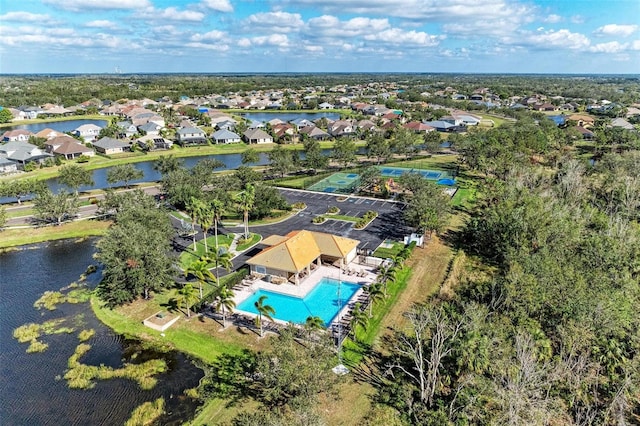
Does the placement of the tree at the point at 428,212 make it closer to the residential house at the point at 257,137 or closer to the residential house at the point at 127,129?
the residential house at the point at 257,137

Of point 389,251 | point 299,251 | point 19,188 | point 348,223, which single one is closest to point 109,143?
point 19,188

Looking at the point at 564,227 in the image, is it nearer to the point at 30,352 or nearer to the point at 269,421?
the point at 269,421

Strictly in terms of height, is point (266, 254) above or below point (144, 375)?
above

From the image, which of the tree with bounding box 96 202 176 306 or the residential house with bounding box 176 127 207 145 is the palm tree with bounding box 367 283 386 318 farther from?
the residential house with bounding box 176 127 207 145

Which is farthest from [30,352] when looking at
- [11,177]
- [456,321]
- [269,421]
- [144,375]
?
[11,177]

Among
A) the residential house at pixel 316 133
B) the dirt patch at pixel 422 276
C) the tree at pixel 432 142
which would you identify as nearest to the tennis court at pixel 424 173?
the tree at pixel 432 142
